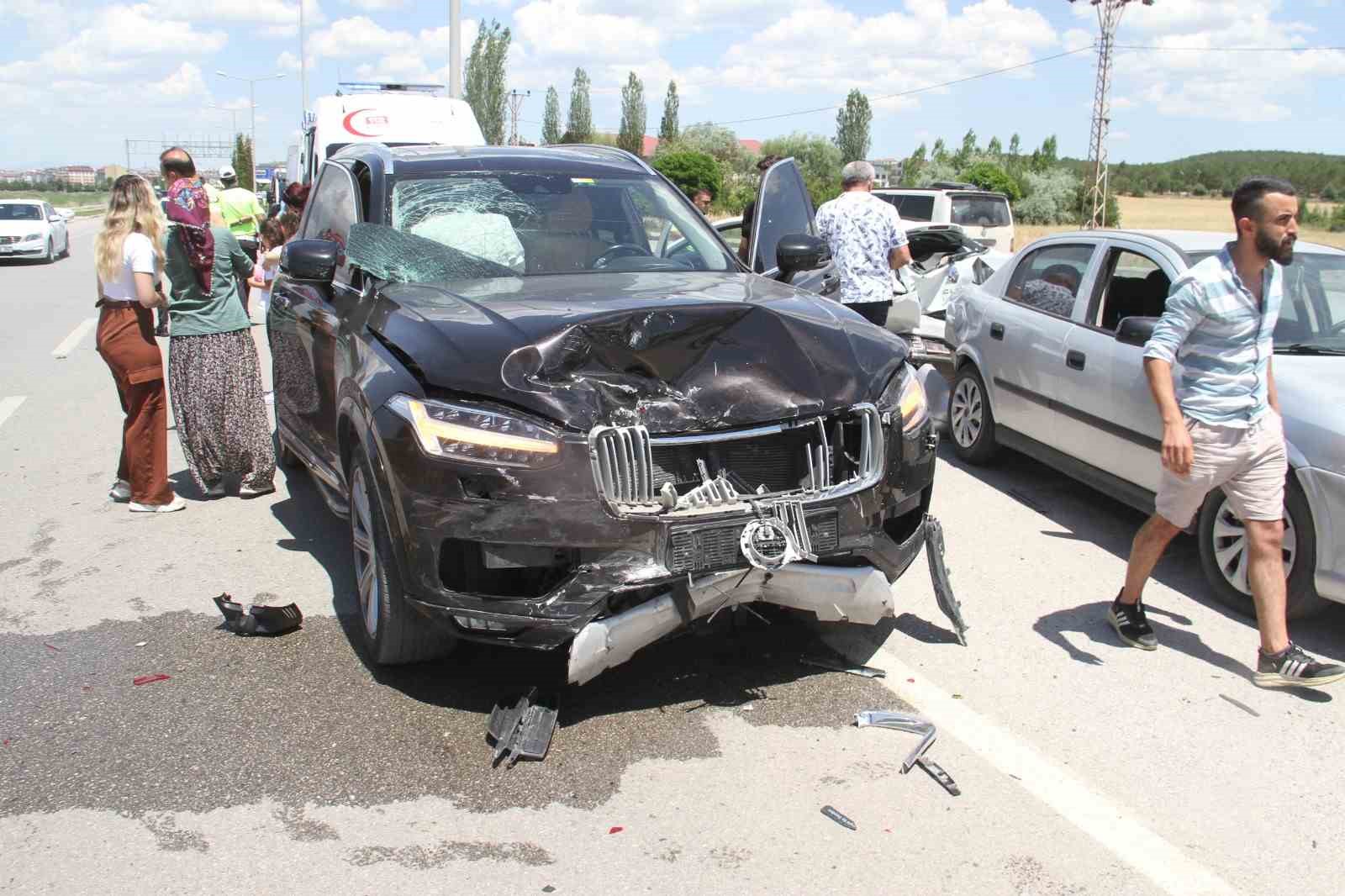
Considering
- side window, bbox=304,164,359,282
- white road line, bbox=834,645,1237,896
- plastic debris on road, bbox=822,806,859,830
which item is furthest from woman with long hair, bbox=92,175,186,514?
plastic debris on road, bbox=822,806,859,830

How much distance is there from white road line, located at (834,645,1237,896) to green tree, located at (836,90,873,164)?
5909cm

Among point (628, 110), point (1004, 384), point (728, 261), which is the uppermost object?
point (628, 110)

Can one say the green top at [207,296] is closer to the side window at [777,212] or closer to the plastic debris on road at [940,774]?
the side window at [777,212]

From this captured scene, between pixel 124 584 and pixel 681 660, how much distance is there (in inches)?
106

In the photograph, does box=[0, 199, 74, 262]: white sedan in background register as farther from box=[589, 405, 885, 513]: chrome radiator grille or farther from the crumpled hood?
box=[589, 405, 885, 513]: chrome radiator grille

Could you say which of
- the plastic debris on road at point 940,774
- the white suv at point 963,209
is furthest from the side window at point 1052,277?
the white suv at point 963,209

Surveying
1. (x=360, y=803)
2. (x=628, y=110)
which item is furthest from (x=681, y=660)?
(x=628, y=110)

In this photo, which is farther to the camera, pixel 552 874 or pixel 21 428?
pixel 21 428

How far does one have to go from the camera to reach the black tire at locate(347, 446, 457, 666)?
13.1 feet

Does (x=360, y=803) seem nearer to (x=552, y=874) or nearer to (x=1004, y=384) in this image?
(x=552, y=874)

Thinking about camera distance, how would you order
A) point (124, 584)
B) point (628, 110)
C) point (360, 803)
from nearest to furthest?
point (360, 803), point (124, 584), point (628, 110)

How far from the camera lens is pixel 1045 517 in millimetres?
6602

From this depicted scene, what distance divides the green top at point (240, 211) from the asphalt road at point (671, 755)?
291 inches

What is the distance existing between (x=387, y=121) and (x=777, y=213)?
10027 mm
